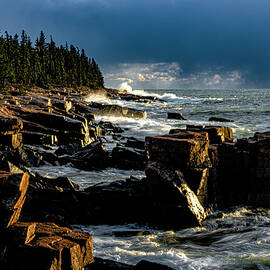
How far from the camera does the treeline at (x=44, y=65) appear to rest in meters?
66.0

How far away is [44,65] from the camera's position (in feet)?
277

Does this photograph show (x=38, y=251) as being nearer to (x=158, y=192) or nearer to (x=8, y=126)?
(x=158, y=192)

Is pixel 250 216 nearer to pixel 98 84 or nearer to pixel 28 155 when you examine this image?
pixel 28 155

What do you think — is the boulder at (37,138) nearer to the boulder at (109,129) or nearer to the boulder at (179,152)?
the boulder at (109,129)

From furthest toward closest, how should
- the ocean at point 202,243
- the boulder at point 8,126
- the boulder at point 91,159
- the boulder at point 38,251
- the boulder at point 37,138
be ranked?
1. the boulder at point 37,138
2. the boulder at point 91,159
3. the boulder at point 8,126
4. the ocean at point 202,243
5. the boulder at point 38,251

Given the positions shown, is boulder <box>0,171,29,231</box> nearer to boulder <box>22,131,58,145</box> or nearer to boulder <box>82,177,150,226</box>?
boulder <box>82,177,150,226</box>

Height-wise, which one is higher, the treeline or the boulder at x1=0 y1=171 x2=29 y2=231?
the treeline

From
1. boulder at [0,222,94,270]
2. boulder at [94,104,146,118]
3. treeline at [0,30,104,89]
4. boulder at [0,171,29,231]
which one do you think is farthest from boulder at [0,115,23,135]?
treeline at [0,30,104,89]

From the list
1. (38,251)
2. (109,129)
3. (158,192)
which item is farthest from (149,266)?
(109,129)

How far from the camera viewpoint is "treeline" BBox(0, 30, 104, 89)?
217 ft

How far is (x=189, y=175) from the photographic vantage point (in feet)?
29.4

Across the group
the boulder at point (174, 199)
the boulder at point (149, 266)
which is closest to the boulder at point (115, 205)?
the boulder at point (174, 199)

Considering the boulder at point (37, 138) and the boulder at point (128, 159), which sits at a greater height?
the boulder at point (37, 138)

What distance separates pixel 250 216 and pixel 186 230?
2.38 m
